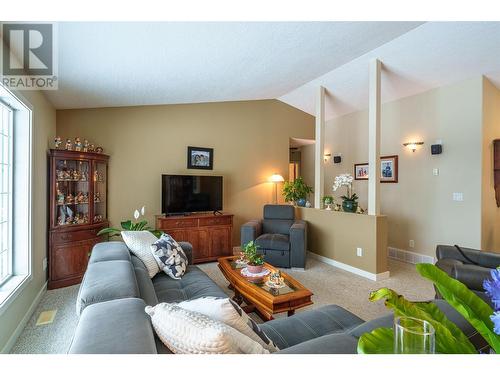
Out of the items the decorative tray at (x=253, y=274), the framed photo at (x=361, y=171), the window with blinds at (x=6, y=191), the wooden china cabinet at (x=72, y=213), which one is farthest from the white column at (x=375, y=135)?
the window with blinds at (x=6, y=191)

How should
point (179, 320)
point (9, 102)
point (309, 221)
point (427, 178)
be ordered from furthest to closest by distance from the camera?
point (309, 221) → point (427, 178) → point (9, 102) → point (179, 320)

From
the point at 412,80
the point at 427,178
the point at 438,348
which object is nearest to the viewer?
the point at 438,348

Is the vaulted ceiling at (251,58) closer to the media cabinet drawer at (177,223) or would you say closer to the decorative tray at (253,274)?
the media cabinet drawer at (177,223)

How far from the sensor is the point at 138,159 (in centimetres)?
420

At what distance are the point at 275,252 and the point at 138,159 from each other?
2661 mm

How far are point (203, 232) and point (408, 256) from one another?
3.44 m

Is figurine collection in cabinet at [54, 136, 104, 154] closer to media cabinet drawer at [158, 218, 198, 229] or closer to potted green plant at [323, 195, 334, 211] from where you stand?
media cabinet drawer at [158, 218, 198, 229]

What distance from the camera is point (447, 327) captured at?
2.27 ft

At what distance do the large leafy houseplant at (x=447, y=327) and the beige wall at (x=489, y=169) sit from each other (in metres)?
3.90

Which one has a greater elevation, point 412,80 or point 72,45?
point 412,80

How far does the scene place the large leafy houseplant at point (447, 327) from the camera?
0.61 m

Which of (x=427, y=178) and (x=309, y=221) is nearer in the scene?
(x=427, y=178)
